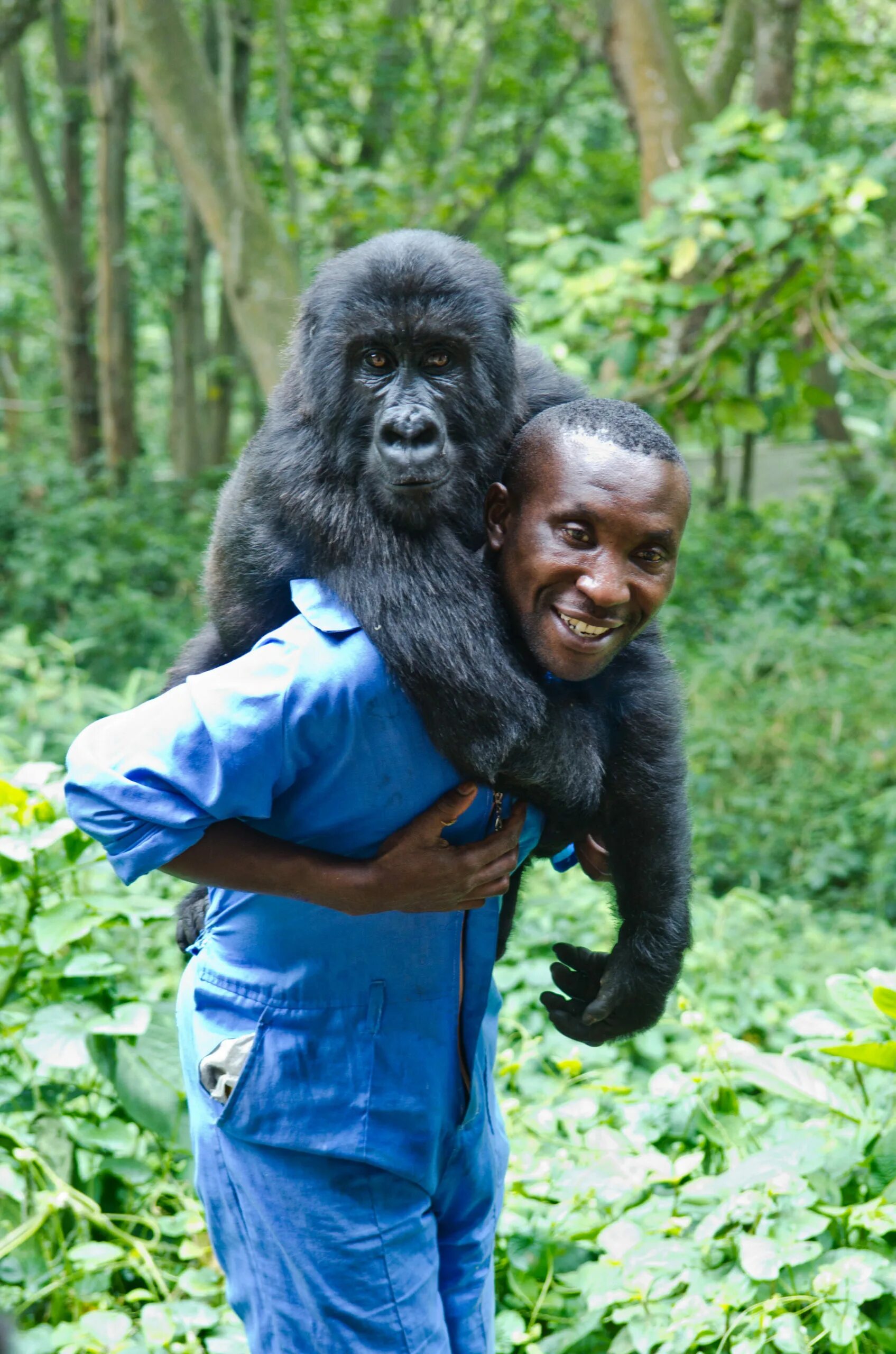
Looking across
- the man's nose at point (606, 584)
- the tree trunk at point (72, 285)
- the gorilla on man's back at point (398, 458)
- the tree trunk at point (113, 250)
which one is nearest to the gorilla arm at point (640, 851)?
the gorilla on man's back at point (398, 458)

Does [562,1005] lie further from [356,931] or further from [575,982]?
[356,931]

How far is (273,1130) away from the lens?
5.87 feet

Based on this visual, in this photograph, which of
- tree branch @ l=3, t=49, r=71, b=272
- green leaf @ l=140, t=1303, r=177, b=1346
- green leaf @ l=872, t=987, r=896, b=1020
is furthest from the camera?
tree branch @ l=3, t=49, r=71, b=272

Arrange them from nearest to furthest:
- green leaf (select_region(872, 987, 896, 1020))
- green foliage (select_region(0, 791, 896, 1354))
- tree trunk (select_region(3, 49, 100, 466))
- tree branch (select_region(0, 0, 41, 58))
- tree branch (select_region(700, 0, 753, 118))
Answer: green leaf (select_region(872, 987, 896, 1020))
green foliage (select_region(0, 791, 896, 1354))
tree branch (select_region(700, 0, 753, 118))
tree branch (select_region(0, 0, 41, 58))
tree trunk (select_region(3, 49, 100, 466))

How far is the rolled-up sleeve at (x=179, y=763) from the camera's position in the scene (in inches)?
63.5

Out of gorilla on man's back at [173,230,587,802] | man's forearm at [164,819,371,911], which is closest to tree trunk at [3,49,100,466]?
gorilla on man's back at [173,230,587,802]

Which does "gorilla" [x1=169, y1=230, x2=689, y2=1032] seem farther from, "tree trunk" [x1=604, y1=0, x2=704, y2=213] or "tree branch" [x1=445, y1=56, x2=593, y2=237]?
"tree branch" [x1=445, y1=56, x2=593, y2=237]

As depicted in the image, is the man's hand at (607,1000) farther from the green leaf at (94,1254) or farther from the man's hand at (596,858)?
the green leaf at (94,1254)

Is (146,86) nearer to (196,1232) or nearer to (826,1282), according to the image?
(196,1232)

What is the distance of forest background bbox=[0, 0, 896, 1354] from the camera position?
270cm

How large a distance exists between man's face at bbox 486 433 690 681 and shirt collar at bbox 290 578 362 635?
0.27 metres

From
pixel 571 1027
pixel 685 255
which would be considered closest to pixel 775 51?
pixel 685 255

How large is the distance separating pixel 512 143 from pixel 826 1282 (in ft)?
38.2

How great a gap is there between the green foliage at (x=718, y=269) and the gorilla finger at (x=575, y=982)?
3588 mm
